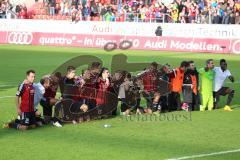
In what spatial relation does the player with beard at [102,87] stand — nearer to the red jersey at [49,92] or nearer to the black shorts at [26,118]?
the red jersey at [49,92]

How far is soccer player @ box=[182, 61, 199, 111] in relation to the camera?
17172mm

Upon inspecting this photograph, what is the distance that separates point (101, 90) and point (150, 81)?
171 centimetres

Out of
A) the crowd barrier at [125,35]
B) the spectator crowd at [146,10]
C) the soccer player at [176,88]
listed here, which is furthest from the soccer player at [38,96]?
the spectator crowd at [146,10]

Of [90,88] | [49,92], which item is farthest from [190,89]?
[49,92]

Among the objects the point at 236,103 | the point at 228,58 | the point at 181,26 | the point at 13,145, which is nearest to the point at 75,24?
the point at 181,26

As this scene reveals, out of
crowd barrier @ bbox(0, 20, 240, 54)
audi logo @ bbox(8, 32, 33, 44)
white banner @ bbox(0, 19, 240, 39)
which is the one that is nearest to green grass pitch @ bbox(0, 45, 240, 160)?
crowd barrier @ bbox(0, 20, 240, 54)

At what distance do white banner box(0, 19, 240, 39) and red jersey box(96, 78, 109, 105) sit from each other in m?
23.7

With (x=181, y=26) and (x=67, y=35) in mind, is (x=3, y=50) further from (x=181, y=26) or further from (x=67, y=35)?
(x=181, y=26)

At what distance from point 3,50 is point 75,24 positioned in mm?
7081

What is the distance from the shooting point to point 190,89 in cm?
1720

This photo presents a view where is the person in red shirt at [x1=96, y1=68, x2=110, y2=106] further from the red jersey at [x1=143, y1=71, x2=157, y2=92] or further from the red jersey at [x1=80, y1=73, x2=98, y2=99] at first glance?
the red jersey at [x1=143, y1=71, x2=157, y2=92]

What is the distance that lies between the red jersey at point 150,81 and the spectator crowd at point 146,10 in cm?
2497

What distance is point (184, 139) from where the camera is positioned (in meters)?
13.1

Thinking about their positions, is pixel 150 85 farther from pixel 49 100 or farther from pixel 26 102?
pixel 26 102
